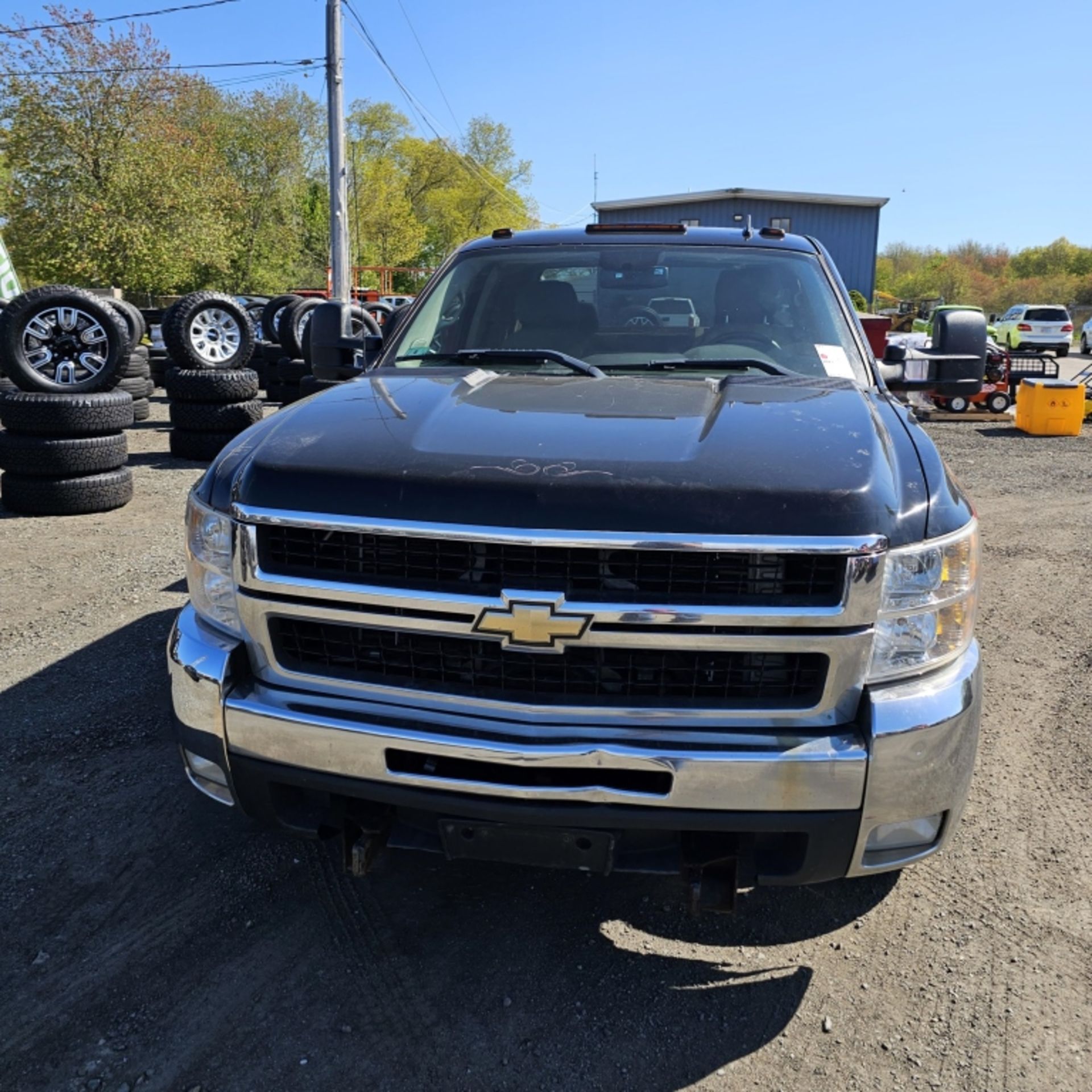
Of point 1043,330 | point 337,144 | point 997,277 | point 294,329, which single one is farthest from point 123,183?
point 997,277

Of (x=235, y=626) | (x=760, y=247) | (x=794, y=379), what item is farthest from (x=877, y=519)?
(x=760, y=247)

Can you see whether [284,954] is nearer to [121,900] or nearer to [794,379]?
[121,900]

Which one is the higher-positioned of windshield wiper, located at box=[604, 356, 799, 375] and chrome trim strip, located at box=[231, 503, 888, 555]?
windshield wiper, located at box=[604, 356, 799, 375]

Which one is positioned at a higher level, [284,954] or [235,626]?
[235,626]

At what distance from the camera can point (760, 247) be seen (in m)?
3.99

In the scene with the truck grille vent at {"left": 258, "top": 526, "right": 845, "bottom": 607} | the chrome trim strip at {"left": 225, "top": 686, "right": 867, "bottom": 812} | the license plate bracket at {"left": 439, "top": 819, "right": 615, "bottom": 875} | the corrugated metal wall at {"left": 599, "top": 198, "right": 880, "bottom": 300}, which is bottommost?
the license plate bracket at {"left": 439, "top": 819, "right": 615, "bottom": 875}

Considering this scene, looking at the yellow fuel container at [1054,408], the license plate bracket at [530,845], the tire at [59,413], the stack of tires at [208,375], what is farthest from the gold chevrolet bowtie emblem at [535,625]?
the yellow fuel container at [1054,408]

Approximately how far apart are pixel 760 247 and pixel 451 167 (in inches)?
2782

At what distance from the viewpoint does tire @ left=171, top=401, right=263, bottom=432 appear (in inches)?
401

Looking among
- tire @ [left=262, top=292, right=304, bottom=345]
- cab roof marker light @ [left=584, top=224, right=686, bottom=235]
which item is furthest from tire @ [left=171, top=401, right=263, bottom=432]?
cab roof marker light @ [left=584, top=224, right=686, bottom=235]

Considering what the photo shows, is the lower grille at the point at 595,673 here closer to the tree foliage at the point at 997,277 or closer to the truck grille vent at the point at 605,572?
the truck grille vent at the point at 605,572

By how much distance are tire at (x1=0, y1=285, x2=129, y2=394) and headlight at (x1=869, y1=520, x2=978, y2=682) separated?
7795mm

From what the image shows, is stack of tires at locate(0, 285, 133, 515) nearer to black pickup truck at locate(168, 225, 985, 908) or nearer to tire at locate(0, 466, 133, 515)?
tire at locate(0, 466, 133, 515)

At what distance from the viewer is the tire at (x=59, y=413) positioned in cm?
755
